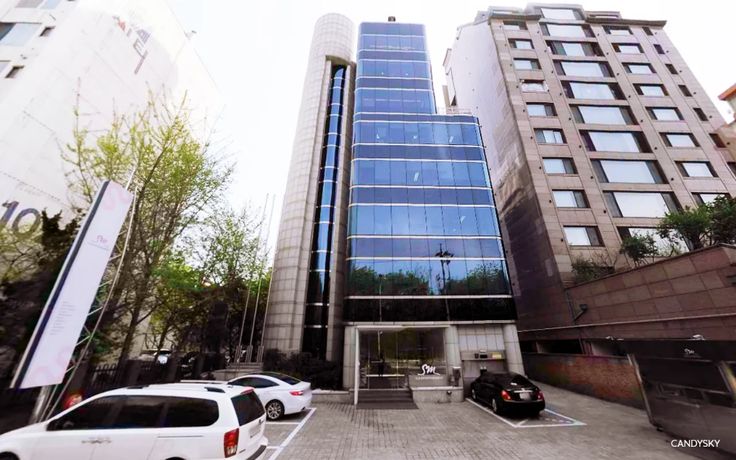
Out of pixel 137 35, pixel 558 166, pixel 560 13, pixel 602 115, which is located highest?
pixel 560 13

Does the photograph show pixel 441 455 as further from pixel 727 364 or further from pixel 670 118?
pixel 670 118

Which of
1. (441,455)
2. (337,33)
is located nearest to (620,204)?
(441,455)

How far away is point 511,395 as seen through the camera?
11.0 meters

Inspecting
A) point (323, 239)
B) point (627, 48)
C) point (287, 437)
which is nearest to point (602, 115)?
point (627, 48)

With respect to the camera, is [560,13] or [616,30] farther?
[560,13]

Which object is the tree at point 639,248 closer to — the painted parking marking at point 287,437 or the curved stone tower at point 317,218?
the curved stone tower at point 317,218

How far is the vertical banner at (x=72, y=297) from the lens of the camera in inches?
235

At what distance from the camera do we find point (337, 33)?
35219mm

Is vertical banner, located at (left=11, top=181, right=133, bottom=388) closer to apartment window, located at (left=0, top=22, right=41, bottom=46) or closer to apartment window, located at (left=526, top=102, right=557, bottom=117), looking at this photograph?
apartment window, located at (left=0, top=22, right=41, bottom=46)

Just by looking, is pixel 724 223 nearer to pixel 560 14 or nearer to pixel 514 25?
pixel 514 25

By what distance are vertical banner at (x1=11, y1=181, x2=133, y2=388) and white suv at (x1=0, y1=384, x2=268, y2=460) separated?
1.30m

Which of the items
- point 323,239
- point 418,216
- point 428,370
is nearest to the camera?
point 428,370

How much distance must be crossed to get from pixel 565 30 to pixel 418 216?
110ft

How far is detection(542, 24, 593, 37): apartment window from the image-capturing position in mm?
33500
